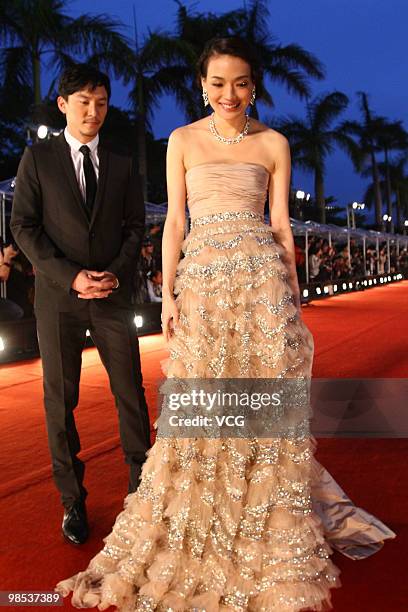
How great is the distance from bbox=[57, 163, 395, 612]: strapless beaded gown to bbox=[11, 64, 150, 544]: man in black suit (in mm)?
435

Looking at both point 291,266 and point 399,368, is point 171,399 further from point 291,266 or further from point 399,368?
point 399,368

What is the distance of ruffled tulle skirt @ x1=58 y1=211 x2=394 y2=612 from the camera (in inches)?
91.0

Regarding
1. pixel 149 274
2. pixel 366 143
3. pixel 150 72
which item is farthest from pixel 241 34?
pixel 366 143

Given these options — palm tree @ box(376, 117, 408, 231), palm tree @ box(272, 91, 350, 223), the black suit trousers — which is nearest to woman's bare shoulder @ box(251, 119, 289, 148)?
the black suit trousers

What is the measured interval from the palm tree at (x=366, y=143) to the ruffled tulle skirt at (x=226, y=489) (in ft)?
89.7

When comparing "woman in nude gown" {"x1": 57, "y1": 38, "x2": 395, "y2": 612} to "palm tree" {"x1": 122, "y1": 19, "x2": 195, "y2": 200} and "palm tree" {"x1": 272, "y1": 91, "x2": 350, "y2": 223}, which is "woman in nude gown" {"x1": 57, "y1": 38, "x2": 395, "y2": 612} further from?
"palm tree" {"x1": 272, "y1": 91, "x2": 350, "y2": 223}

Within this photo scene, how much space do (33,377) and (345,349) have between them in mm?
3905

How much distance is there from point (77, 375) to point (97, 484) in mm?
931

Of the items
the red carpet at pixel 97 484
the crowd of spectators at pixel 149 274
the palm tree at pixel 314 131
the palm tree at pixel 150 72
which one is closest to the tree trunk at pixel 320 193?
the palm tree at pixel 314 131

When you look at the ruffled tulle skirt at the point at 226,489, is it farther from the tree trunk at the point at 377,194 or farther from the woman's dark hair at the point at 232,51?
the tree trunk at the point at 377,194

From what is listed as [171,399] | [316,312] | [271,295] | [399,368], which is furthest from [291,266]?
[316,312]

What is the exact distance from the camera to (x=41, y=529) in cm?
302

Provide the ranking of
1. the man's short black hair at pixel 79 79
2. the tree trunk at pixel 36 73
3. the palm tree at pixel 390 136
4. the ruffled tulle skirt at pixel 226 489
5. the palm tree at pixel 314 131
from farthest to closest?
the palm tree at pixel 390 136, the palm tree at pixel 314 131, the tree trunk at pixel 36 73, the man's short black hair at pixel 79 79, the ruffled tulle skirt at pixel 226 489

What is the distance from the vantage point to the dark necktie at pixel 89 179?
2.87 m
